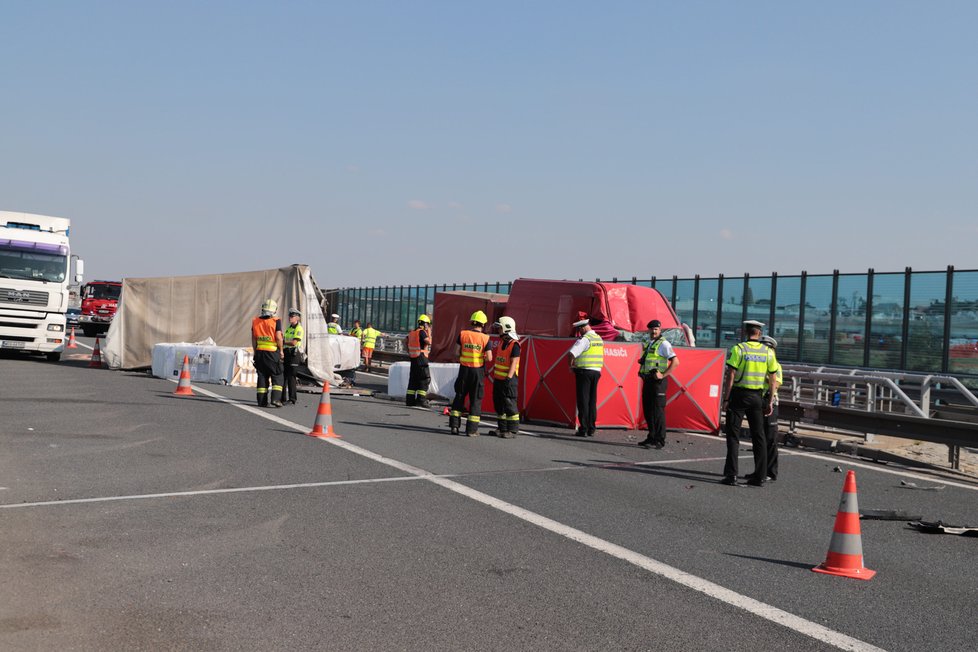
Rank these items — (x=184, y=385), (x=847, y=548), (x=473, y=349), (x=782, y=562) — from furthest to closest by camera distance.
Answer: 1. (x=184, y=385)
2. (x=473, y=349)
3. (x=782, y=562)
4. (x=847, y=548)

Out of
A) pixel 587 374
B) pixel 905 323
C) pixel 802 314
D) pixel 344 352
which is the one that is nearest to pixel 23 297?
pixel 344 352

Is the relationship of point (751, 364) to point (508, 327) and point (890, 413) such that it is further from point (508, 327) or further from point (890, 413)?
point (890, 413)

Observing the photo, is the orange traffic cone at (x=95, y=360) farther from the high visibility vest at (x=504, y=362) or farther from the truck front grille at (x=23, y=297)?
the high visibility vest at (x=504, y=362)

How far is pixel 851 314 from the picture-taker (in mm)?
24359

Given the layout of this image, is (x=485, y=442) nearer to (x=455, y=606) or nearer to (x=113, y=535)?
(x=113, y=535)

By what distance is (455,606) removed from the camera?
540cm

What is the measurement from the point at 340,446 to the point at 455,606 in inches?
278

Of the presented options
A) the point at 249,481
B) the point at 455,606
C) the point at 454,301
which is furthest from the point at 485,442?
the point at 454,301

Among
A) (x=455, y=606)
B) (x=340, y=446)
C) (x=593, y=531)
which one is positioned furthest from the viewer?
(x=340, y=446)

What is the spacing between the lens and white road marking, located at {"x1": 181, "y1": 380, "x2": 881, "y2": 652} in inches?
201

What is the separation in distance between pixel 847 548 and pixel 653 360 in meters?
7.56

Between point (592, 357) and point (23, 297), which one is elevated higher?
point (23, 297)

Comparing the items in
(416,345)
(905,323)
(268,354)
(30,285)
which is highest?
(905,323)

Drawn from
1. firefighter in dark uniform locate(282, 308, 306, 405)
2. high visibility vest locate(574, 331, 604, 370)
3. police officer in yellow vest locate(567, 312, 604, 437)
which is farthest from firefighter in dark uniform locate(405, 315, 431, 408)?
high visibility vest locate(574, 331, 604, 370)
